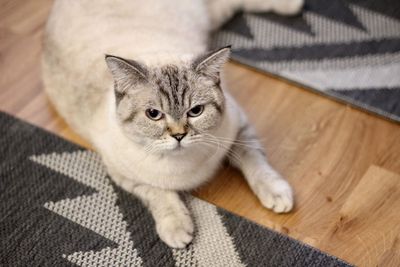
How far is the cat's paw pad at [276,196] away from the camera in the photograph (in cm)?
170

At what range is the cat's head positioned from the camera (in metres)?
1.46

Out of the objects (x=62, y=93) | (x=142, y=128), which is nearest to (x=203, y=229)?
(x=142, y=128)

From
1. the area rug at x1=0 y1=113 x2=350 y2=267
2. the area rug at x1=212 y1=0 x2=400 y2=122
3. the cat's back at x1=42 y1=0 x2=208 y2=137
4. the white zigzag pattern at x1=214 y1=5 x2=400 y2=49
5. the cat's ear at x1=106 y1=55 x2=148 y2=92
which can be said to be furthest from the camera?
the white zigzag pattern at x1=214 y1=5 x2=400 y2=49

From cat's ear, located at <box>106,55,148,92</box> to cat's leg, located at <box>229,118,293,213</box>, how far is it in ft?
1.64

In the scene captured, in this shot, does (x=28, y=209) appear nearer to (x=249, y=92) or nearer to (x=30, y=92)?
(x=30, y=92)

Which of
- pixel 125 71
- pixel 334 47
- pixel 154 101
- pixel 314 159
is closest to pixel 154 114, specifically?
pixel 154 101

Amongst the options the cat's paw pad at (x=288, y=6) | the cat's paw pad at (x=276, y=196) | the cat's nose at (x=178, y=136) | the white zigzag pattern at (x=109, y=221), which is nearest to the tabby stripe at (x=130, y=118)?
the cat's nose at (x=178, y=136)

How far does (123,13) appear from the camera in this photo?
76.5 inches

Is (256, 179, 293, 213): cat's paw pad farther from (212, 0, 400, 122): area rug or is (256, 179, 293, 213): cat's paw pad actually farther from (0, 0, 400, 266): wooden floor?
(212, 0, 400, 122): area rug

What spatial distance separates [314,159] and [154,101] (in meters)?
0.72

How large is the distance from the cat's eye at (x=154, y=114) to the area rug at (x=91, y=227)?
42 centimetres

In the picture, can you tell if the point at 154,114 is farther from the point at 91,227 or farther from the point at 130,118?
the point at 91,227

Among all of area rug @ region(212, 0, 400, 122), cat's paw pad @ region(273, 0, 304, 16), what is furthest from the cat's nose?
cat's paw pad @ region(273, 0, 304, 16)

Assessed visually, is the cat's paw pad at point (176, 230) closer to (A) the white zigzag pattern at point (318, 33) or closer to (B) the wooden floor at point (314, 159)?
(B) the wooden floor at point (314, 159)
